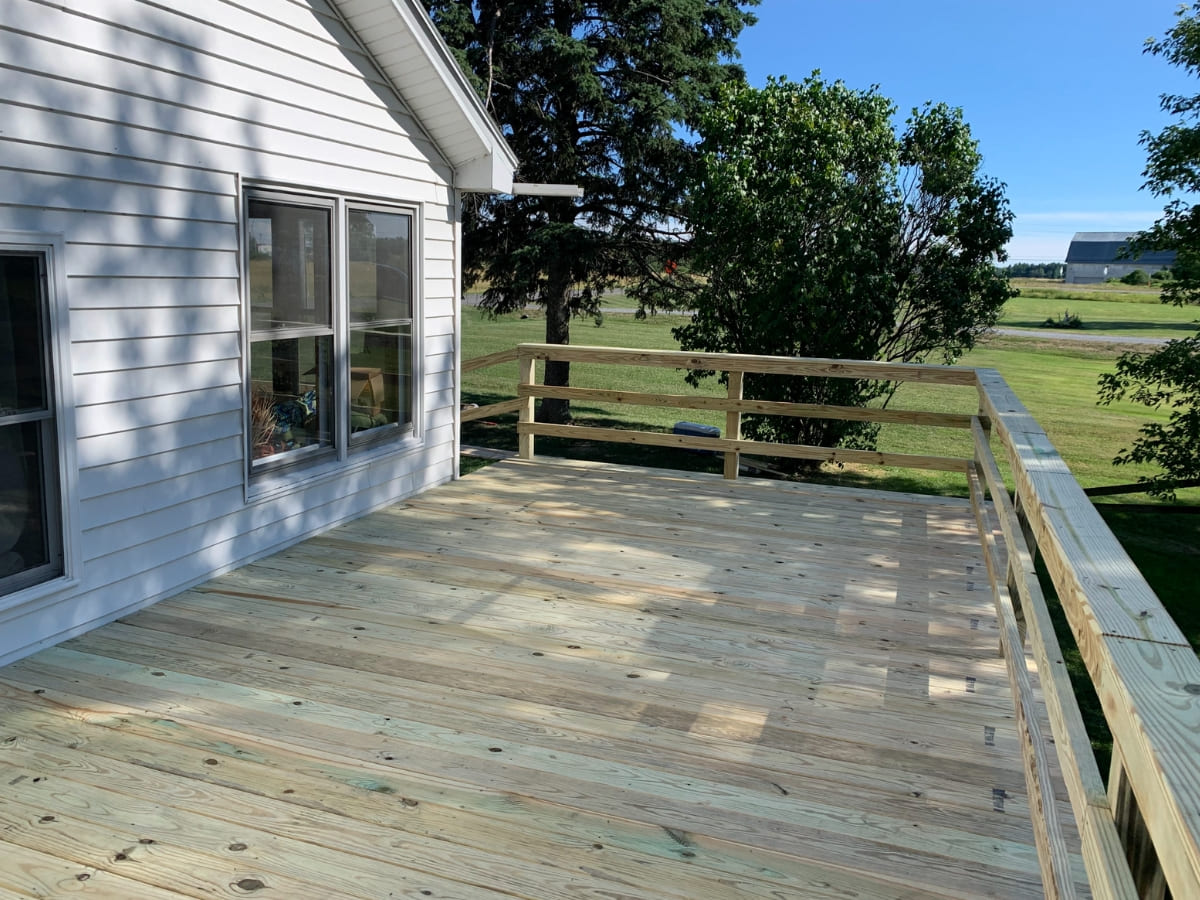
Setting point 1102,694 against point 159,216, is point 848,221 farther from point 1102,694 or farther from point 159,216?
point 1102,694

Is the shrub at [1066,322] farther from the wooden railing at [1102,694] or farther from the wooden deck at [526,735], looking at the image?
the wooden railing at [1102,694]

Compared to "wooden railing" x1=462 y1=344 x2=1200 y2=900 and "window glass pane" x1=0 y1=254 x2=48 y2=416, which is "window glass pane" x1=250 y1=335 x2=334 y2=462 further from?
"wooden railing" x1=462 y1=344 x2=1200 y2=900

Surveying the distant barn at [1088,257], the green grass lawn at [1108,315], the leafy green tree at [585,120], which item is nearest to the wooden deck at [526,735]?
the leafy green tree at [585,120]

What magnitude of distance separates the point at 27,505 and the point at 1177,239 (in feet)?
27.6

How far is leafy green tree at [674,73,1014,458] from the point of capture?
30.5ft

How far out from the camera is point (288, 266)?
202 inches

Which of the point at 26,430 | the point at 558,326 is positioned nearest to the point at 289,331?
the point at 26,430

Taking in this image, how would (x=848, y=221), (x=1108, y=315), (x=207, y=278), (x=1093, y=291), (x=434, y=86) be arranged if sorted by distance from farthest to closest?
1. (x=1093, y=291)
2. (x=1108, y=315)
3. (x=848, y=221)
4. (x=434, y=86)
5. (x=207, y=278)

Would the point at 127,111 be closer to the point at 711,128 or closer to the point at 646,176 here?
the point at 711,128

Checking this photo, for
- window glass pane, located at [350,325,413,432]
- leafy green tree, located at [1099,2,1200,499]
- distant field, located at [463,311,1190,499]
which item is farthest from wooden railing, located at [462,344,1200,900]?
distant field, located at [463,311,1190,499]

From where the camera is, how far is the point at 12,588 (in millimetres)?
3688

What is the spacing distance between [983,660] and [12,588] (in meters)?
3.85

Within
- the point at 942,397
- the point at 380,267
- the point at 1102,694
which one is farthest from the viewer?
the point at 942,397

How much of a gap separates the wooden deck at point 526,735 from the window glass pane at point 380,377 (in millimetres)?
930
